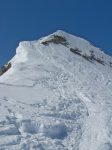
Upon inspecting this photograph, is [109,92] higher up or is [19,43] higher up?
[19,43]

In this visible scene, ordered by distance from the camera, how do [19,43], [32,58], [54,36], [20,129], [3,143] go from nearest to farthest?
→ 1. [3,143]
2. [20,129]
3. [32,58]
4. [19,43]
5. [54,36]

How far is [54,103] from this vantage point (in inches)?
680

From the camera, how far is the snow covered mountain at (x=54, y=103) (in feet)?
45.1

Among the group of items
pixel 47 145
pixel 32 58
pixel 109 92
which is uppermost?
pixel 32 58

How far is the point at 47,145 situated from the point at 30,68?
33.4 feet

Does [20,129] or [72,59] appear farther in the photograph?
[72,59]

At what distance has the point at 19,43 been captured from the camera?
1241 inches

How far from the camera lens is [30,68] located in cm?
2297

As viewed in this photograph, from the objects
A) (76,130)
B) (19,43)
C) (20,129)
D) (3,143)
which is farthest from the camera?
(19,43)

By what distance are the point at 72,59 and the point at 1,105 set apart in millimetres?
13948

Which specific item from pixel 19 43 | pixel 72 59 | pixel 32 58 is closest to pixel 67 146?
pixel 32 58

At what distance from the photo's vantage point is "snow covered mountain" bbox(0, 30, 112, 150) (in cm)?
1374

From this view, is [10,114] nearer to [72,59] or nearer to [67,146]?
[67,146]

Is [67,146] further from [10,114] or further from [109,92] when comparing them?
[109,92]
